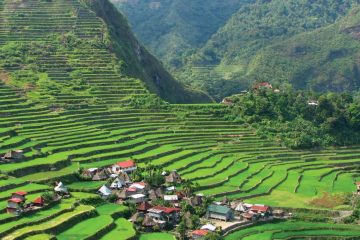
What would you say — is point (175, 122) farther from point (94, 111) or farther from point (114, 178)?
point (114, 178)

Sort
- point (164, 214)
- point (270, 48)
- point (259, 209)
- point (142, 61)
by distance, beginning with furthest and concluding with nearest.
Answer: point (270, 48) < point (142, 61) < point (259, 209) < point (164, 214)

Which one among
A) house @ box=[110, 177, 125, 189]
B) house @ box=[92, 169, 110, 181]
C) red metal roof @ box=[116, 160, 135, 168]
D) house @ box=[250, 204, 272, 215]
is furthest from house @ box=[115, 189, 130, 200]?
house @ box=[250, 204, 272, 215]

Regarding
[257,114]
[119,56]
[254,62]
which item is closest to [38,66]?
[119,56]

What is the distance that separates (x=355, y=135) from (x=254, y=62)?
187ft

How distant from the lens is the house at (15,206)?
27375 millimetres

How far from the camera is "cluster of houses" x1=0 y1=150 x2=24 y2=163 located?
3453 centimetres

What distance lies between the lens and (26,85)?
167 ft

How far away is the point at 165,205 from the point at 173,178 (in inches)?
144

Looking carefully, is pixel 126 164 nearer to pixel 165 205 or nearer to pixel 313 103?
pixel 165 205

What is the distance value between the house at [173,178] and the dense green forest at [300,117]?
15158mm

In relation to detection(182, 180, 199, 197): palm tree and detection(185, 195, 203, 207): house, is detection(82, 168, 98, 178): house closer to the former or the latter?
detection(182, 180, 199, 197): palm tree

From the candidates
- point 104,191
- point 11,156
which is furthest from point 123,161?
point 11,156

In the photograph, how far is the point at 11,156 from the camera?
3462cm

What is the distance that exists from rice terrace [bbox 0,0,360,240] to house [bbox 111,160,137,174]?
85 mm
